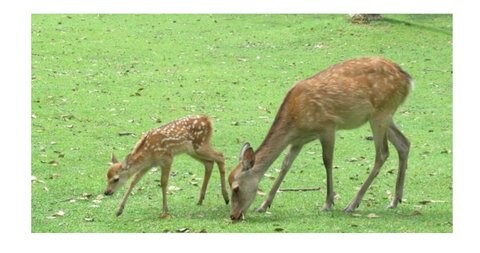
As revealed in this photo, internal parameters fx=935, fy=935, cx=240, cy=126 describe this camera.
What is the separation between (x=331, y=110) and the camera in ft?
30.8

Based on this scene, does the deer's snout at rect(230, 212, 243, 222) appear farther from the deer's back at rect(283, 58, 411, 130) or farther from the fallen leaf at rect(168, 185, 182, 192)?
the fallen leaf at rect(168, 185, 182, 192)

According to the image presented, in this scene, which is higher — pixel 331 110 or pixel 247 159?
pixel 331 110

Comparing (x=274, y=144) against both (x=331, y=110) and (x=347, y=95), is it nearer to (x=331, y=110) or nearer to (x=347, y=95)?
(x=331, y=110)

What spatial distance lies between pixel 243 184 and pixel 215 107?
6287 mm

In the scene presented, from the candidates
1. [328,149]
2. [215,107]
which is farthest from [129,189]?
[215,107]

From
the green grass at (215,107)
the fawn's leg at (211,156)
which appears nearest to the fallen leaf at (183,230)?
the green grass at (215,107)

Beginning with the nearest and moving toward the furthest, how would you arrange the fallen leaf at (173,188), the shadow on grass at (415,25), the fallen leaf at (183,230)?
the fallen leaf at (183,230), the fallen leaf at (173,188), the shadow on grass at (415,25)

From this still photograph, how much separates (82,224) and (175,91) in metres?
7.49

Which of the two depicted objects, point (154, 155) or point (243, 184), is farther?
point (154, 155)

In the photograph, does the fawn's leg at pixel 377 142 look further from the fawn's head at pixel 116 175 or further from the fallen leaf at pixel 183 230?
the fawn's head at pixel 116 175

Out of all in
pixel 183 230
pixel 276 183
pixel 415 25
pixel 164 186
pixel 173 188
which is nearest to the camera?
pixel 183 230

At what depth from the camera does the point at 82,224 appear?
29.4ft

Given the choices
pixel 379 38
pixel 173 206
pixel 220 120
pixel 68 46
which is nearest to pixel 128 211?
pixel 173 206

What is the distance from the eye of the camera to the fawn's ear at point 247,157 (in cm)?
905
